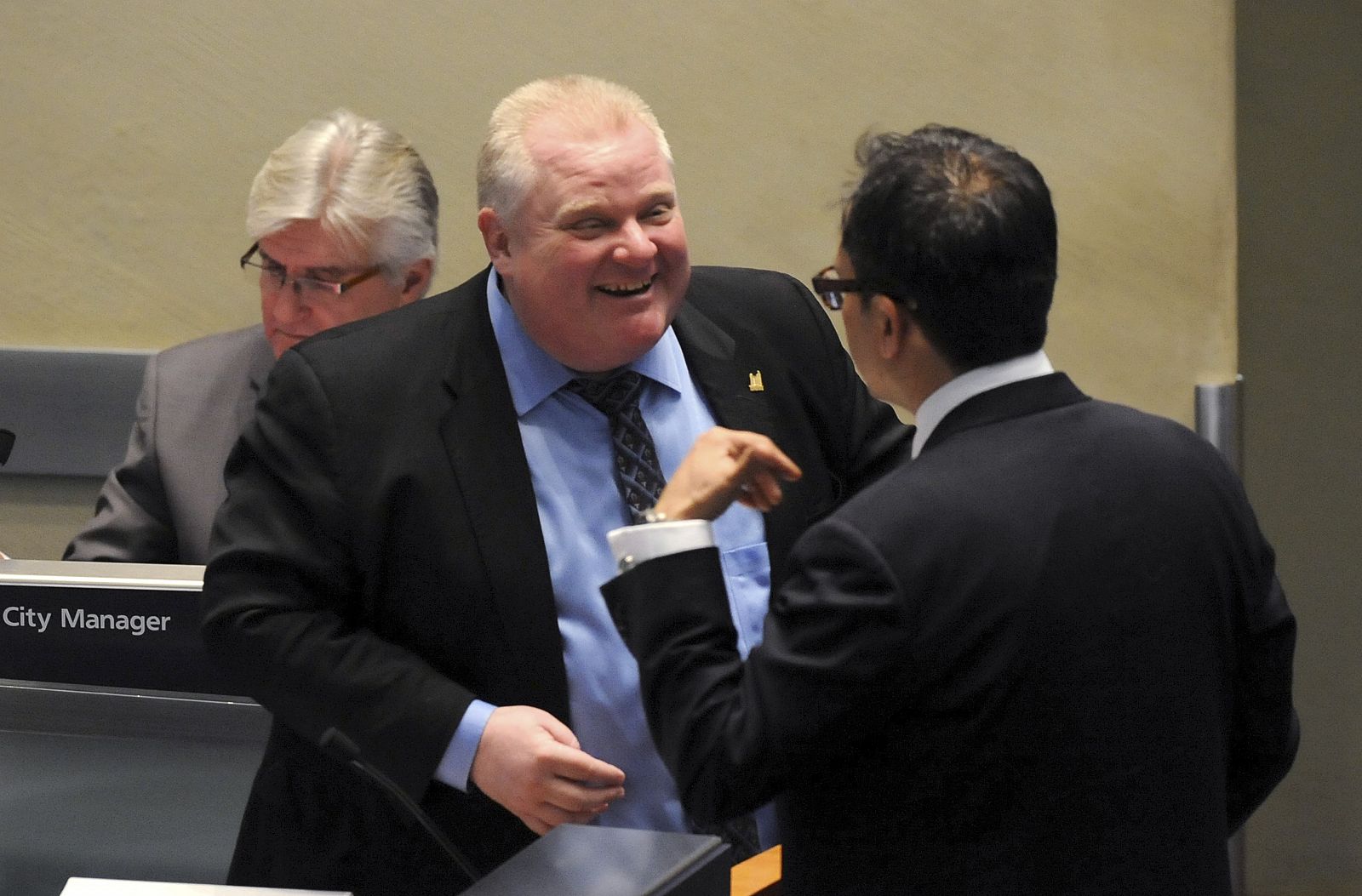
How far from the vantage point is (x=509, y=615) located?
1.65 m

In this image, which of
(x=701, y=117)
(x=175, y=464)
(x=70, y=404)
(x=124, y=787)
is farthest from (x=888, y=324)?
(x=70, y=404)

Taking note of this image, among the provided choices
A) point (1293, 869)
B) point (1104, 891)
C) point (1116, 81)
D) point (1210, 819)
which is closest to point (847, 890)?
point (1104, 891)

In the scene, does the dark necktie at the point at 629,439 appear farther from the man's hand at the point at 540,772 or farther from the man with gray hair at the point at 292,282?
the man with gray hair at the point at 292,282

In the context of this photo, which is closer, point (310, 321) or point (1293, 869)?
point (310, 321)

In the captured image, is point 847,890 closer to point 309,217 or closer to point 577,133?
point 577,133

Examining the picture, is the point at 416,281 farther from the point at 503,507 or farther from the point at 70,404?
the point at 70,404

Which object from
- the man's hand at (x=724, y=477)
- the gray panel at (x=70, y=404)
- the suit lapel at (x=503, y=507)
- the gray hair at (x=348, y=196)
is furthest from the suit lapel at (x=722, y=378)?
the gray panel at (x=70, y=404)

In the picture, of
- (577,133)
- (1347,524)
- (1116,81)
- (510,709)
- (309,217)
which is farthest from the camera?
(1347,524)

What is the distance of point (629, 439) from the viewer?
1.78m

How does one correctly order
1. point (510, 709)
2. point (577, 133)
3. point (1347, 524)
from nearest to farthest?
point (510, 709) < point (577, 133) < point (1347, 524)

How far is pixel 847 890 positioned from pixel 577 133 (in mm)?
875

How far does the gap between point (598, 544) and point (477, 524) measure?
135mm

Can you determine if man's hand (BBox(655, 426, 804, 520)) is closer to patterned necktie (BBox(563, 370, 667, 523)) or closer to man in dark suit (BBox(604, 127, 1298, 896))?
man in dark suit (BBox(604, 127, 1298, 896))

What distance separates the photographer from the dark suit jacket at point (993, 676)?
118 cm
